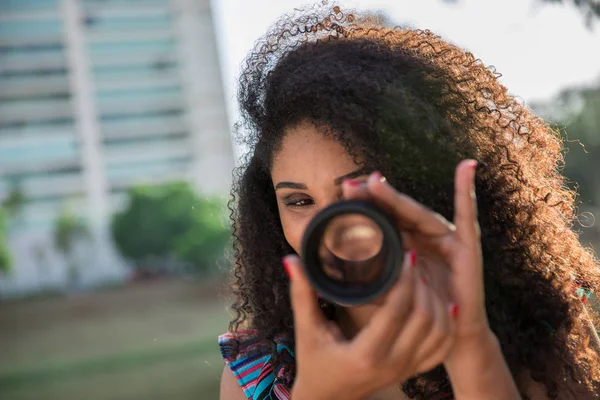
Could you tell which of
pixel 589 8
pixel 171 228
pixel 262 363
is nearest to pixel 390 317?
pixel 262 363

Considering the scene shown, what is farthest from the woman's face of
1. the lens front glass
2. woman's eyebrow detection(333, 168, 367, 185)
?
the lens front glass

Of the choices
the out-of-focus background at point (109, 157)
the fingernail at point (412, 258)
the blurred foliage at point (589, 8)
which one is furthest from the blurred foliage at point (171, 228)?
the fingernail at point (412, 258)

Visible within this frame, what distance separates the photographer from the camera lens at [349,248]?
1082mm

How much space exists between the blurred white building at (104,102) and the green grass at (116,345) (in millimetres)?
21243

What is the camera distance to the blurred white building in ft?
181

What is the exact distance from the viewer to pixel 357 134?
1.55 meters

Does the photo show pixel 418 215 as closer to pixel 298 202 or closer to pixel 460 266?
pixel 460 266

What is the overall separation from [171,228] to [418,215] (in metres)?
39.0

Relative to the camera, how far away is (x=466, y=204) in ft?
3.61

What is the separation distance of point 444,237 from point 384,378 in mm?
267

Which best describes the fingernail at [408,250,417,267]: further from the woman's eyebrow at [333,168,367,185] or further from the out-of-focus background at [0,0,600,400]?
the out-of-focus background at [0,0,600,400]

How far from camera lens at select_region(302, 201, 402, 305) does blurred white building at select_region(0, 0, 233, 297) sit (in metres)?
53.4

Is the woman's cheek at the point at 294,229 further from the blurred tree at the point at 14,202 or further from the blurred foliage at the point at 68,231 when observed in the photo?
the blurred tree at the point at 14,202

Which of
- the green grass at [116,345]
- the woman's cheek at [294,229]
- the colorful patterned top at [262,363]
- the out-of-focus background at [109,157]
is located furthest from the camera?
the out-of-focus background at [109,157]
